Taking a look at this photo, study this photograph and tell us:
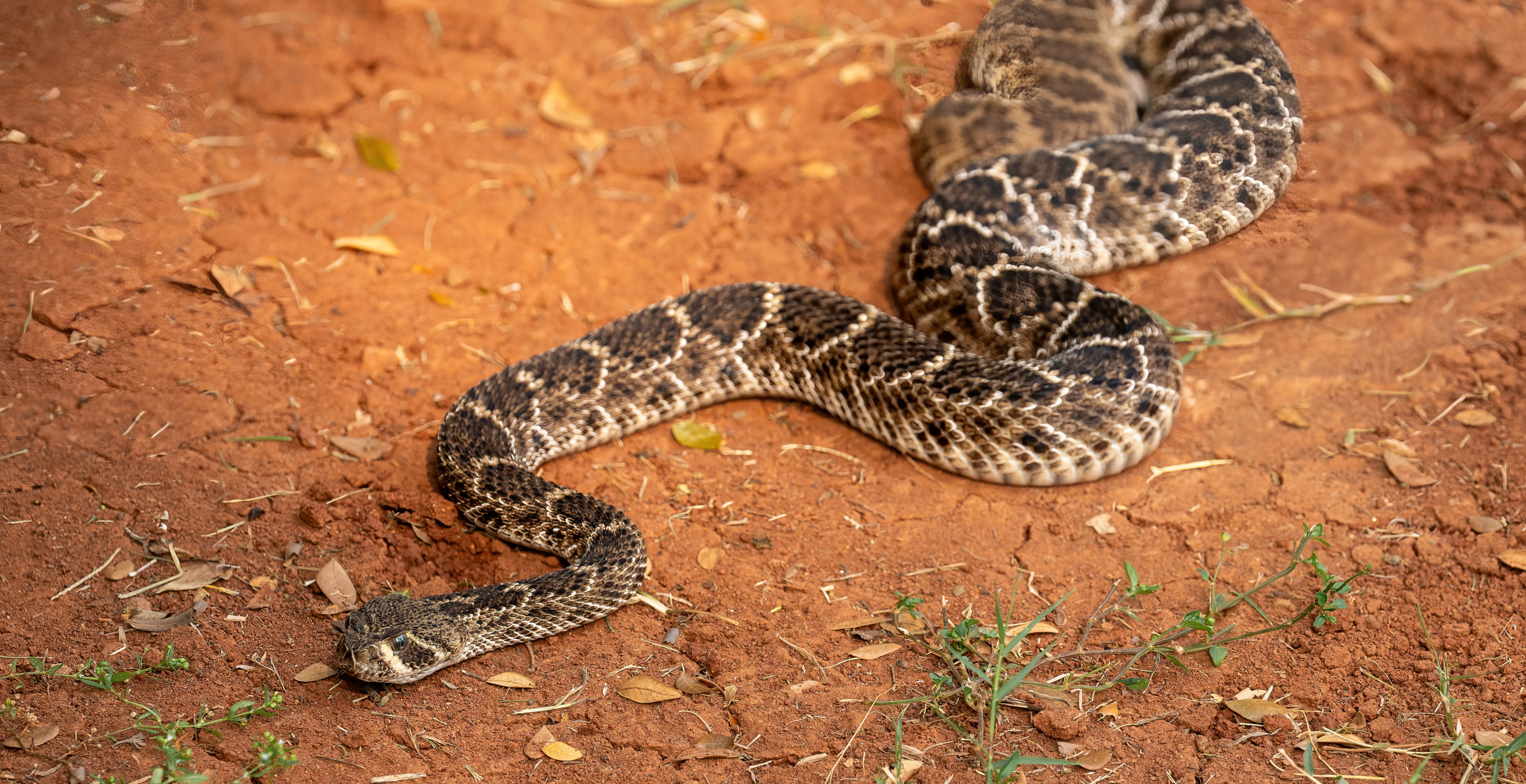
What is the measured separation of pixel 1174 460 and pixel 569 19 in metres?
6.35

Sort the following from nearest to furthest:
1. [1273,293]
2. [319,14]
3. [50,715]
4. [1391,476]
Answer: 1. [50,715]
2. [1391,476]
3. [1273,293]
4. [319,14]

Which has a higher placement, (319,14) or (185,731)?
(319,14)

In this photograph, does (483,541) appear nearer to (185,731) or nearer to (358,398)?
(358,398)

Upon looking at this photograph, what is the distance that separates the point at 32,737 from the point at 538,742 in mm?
1794

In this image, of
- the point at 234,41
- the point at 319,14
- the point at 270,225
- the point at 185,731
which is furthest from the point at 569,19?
the point at 185,731

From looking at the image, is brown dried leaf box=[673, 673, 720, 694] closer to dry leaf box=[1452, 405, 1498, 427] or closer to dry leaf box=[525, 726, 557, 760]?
dry leaf box=[525, 726, 557, 760]

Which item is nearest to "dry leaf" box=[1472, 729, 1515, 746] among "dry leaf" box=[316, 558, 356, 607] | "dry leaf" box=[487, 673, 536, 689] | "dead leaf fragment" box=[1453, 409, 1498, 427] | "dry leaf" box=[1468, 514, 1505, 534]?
"dry leaf" box=[1468, 514, 1505, 534]

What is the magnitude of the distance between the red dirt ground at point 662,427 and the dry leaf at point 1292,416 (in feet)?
0.09

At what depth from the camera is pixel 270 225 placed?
22.2 feet

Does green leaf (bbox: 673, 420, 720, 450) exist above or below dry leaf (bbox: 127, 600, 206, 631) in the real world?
below

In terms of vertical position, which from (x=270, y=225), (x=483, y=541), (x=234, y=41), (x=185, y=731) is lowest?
(x=483, y=541)

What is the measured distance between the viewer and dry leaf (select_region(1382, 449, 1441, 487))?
525 centimetres

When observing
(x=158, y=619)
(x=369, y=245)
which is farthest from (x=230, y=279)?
(x=158, y=619)

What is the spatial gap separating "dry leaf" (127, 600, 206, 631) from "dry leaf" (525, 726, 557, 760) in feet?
5.27
